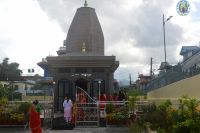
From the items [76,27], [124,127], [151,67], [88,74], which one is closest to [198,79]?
[124,127]

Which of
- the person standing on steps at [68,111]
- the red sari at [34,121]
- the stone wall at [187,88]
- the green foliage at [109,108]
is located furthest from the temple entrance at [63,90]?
the red sari at [34,121]

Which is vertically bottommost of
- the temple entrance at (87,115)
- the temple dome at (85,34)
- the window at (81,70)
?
the temple entrance at (87,115)

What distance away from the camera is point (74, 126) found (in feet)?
70.7

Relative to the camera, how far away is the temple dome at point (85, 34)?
29.6m

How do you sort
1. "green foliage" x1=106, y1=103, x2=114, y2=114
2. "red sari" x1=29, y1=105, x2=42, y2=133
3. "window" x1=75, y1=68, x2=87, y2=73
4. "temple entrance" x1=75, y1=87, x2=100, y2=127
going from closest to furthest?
"red sari" x1=29, y1=105, x2=42, y2=133, "green foliage" x1=106, y1=103, x2=114, y2=114, "temple entrance" x1=75, y1=87, x2=100, y2=127, "window" x1=75, y1=68, x2=87, y2=73

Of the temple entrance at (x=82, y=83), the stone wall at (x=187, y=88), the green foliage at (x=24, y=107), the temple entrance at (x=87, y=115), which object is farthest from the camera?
the temple entrance at (x=82, y=83)

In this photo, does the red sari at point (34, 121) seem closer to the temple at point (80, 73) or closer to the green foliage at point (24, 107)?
the green foliage at point (24, 107)

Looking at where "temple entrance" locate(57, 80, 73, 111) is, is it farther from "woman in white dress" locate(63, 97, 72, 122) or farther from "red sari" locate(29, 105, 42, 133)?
"red sari" locate(29, 105, 42, 133)

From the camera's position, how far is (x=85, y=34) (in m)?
29.7

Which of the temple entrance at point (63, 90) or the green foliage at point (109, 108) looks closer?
the green foliage at point (109, 108)

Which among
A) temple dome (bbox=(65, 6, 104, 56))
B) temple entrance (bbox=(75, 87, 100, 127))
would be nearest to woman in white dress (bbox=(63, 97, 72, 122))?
temple entrance (bbox=(75, 87, 100, 127))

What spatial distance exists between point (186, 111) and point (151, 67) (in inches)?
2284

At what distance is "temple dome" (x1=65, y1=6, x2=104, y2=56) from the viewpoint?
29.6 metres

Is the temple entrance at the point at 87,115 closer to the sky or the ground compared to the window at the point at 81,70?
closer to the ground
